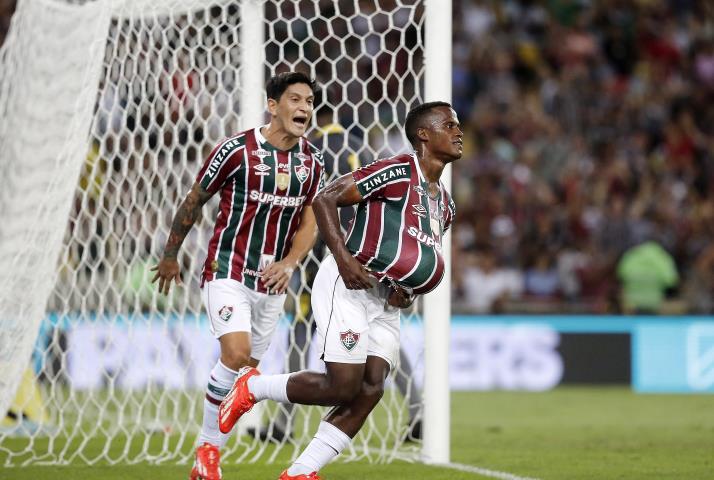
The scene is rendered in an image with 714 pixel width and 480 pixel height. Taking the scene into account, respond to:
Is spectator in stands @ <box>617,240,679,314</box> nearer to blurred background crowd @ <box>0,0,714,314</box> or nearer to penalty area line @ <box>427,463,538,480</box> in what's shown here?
blurred background crowd @ <box>0,0,714,314</box>

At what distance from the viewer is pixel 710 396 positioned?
1319cm

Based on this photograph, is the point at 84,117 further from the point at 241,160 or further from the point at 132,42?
the point at 241,160

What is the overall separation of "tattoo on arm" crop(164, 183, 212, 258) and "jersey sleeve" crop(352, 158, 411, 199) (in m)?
1.09

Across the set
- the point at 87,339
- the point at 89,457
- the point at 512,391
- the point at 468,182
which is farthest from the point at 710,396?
the point at 89,457

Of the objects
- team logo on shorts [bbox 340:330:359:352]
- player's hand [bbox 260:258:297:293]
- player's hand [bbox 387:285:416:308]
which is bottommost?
team logo on shorts [bbox 340:330:359:352]

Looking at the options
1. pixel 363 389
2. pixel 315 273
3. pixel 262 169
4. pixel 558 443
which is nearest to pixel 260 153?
pixel 262 169

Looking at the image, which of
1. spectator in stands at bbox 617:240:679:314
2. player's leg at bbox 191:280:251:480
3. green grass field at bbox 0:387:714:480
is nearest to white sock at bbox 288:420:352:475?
player's leg at bbox 191:280:251:480

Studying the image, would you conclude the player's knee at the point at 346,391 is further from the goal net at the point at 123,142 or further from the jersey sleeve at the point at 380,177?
the goal net at the point at 123,142

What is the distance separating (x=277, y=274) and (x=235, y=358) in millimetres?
524

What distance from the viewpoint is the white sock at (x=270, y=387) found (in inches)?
229

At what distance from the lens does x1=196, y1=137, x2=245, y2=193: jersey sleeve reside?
20.9 ft

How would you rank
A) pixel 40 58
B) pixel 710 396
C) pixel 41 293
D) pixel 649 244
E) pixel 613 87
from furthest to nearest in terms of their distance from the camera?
pixel 613 87 < pixel 649 244 < pixel 710 396 < pixel 40 58 < pixel 41 293

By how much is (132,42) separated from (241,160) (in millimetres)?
2110

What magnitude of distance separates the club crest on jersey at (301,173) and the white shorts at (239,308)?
2.21 feet
